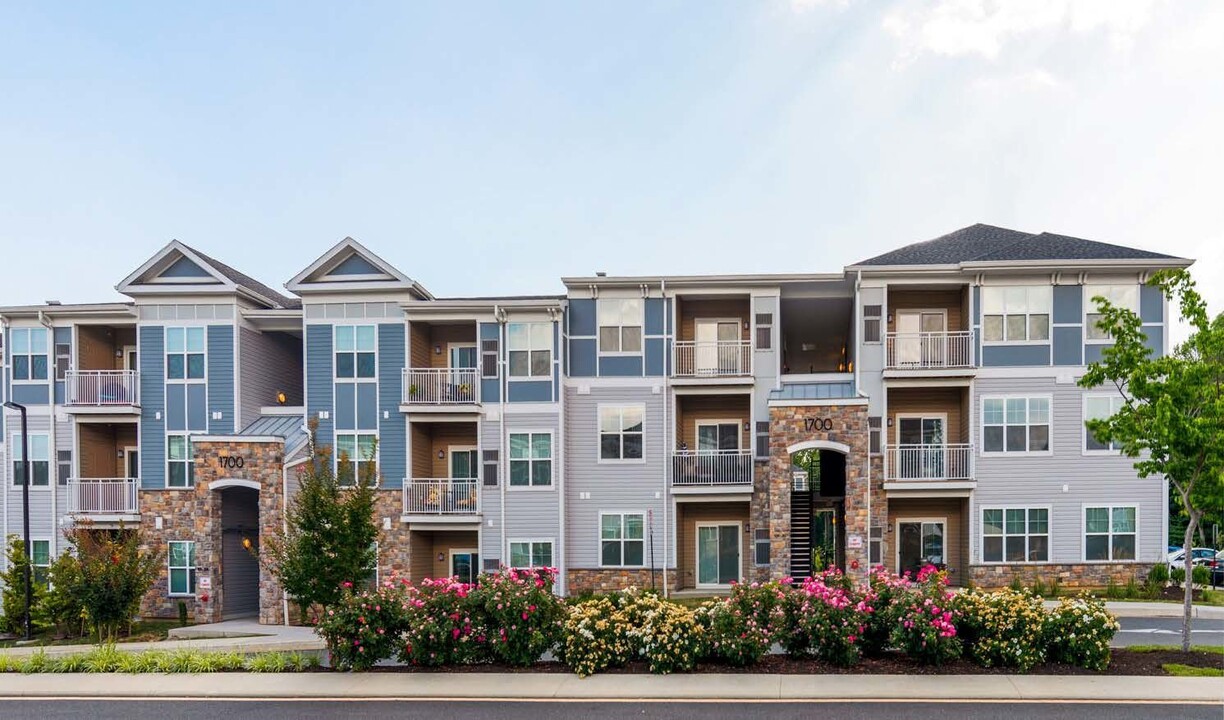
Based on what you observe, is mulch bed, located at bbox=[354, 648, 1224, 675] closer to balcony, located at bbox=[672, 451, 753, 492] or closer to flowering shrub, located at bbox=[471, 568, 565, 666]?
flowering shrub, located at bbox=[471, 568, 565, 666]

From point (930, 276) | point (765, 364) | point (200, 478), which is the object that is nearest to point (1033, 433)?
point (930, 276)

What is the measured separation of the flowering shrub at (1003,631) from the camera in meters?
11.7

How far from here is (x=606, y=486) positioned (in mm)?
24094

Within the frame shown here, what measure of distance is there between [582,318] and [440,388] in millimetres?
4827

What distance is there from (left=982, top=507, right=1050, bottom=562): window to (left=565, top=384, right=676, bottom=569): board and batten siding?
9.27m

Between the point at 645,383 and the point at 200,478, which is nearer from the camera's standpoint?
the point at 200,478

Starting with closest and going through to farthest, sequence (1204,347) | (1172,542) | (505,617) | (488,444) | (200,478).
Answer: (505,617) → (1204,347) → (200,478) → (488,444) → (1172,542)

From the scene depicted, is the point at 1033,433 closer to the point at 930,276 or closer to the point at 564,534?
the point at 930,276

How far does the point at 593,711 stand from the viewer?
1040 cm

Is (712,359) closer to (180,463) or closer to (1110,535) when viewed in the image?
(1110,535)

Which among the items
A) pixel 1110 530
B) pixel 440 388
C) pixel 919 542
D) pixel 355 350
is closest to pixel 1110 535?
pixel 1110 530

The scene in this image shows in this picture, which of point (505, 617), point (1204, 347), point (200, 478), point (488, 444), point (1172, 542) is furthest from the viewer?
point (1172, 542)

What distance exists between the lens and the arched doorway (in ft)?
78.7

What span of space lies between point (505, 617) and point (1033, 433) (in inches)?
703
